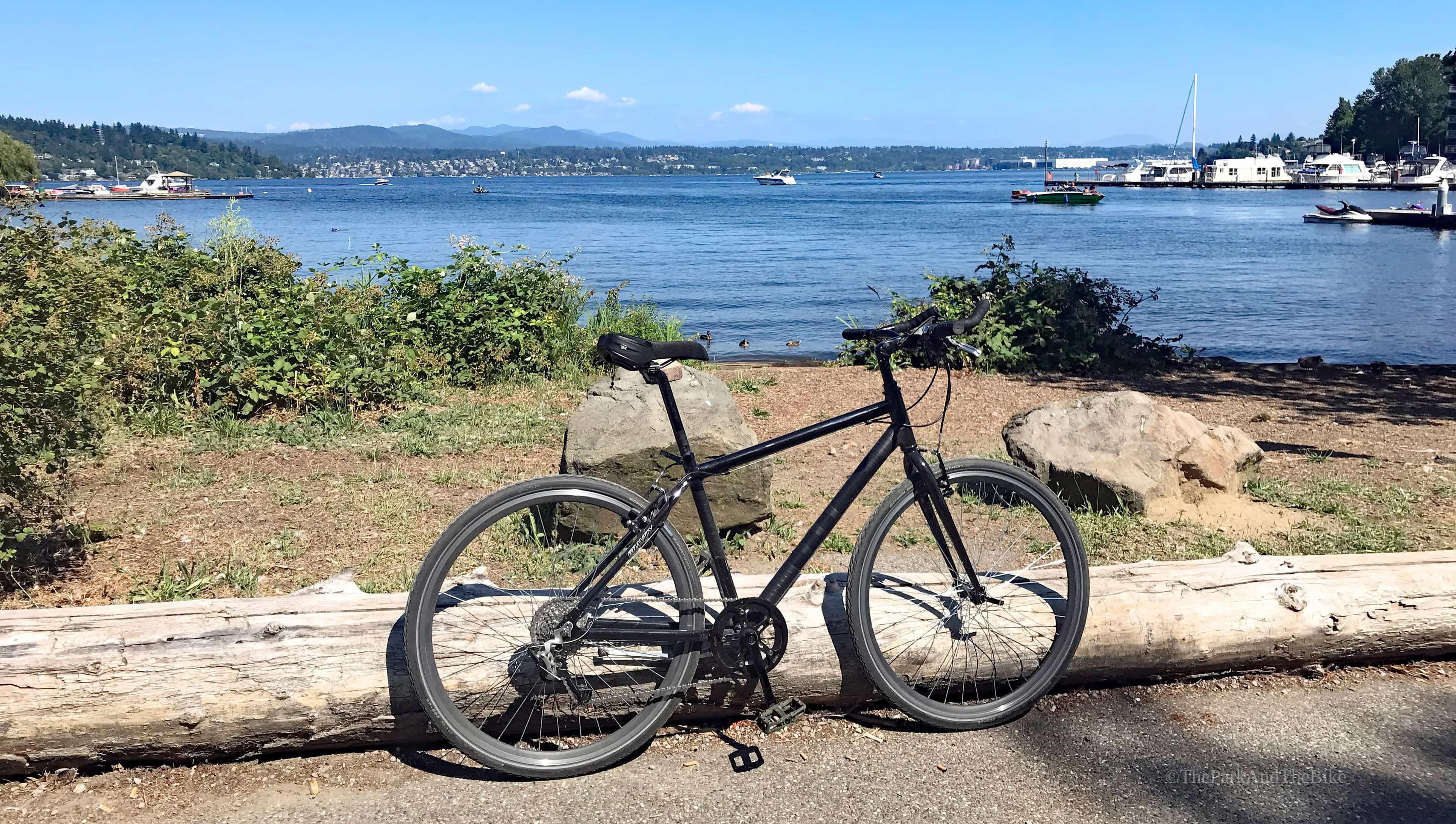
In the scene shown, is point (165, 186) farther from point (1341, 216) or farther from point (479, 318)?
point (479, 318)

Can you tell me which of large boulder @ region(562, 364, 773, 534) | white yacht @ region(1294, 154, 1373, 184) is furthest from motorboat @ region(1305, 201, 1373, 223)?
large boulder @ region(562, 364, 773, 534)

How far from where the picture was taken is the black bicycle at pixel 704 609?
3.48 m

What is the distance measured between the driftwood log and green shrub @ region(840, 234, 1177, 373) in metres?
7.73

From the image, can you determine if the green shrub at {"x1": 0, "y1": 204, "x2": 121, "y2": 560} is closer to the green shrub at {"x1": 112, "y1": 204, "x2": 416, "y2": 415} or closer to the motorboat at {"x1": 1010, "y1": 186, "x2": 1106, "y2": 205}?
the green shrub at {"x1": 112, "y1": 204, "x2": 416, "y2": 415}

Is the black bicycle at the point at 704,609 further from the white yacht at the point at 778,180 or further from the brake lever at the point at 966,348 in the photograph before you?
the white yacht at the point at 778,180

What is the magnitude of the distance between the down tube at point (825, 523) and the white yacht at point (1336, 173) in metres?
119

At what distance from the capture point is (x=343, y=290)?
994 centimetres

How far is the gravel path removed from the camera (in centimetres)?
330

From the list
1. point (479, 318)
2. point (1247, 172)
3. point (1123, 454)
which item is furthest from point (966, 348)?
point (1247, 172)

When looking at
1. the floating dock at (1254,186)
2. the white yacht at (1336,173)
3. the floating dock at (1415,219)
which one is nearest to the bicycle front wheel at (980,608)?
the floating dock at (1415,219)

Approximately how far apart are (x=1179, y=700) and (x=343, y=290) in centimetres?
826

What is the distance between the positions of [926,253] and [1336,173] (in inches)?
3242

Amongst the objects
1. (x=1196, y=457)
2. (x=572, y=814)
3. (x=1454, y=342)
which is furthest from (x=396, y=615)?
(x=1454, y=342)

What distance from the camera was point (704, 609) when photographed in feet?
11.9
